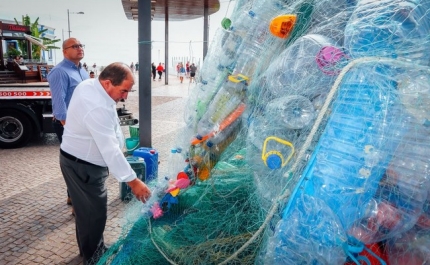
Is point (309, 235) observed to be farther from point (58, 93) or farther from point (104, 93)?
point (58, 93)

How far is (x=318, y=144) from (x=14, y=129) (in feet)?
23.2

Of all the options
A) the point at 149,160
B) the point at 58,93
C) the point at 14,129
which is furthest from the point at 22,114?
the point at 149,160

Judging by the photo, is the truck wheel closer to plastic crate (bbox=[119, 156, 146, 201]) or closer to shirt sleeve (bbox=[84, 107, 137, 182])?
plastic crate (bbox=[119, 156, 146, 201])

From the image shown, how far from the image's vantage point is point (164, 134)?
8.05 metres

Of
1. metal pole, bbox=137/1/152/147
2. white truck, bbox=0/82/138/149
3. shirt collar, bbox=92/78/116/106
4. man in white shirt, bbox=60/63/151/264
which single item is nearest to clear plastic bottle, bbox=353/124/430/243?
man in white shirt, bbox=60/63/151/264

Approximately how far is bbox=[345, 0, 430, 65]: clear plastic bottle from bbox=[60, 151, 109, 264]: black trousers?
2.23 metres

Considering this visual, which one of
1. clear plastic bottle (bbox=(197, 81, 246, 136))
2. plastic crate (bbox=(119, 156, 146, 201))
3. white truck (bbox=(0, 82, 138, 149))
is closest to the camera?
clear plastic bottle (bbox=(197, 81, 246, 136))

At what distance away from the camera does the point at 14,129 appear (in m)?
7.03

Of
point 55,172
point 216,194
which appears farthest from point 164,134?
point 216,194

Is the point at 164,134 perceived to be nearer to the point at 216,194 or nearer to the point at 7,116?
the point at 7,116

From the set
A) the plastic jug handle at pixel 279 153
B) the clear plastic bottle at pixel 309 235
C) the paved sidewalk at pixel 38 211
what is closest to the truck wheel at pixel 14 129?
the paved sidewalk at pixel 38 211

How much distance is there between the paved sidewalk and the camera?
3.29m

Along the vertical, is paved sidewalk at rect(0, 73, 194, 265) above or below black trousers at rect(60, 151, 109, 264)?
below

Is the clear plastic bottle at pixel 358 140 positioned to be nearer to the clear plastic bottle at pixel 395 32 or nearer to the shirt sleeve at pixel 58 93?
the clear plastic bottle at pixel 395 32
